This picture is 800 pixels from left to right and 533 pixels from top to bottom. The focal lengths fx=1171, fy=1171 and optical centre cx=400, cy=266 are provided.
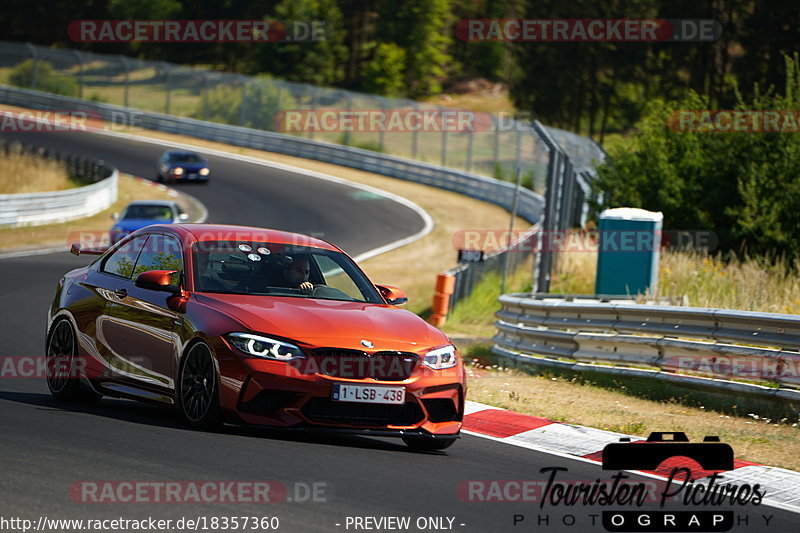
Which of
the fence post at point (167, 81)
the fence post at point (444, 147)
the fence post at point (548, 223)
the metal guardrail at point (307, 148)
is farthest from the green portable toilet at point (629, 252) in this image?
the fence post at point (167, 81)

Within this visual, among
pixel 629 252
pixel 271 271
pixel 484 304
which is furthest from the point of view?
pixel 484 304

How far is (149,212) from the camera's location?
91.2ft

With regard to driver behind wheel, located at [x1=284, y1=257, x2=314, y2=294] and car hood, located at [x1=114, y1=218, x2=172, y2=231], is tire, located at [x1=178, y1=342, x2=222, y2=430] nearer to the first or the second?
driver behind wheel, located at [x1=284, y1=257, x2=314, y2=294]

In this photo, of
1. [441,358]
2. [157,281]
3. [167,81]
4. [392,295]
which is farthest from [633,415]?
[167,81]

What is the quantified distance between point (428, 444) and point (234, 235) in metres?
2.19

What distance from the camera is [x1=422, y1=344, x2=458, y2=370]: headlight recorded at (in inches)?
311

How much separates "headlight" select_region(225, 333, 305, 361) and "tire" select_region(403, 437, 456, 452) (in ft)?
3.75

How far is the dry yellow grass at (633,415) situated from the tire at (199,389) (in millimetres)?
3400

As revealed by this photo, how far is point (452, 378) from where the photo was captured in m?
8.02

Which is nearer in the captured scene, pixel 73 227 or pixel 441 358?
pixel 441 358

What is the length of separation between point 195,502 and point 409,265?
82.6 feet

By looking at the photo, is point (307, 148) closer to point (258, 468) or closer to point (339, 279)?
point (339, 279)

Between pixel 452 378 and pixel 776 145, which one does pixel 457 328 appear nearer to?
pixel 776 145

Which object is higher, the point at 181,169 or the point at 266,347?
the point at 266,347
